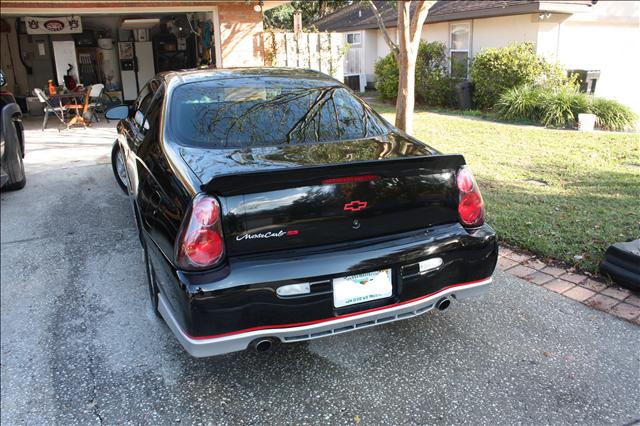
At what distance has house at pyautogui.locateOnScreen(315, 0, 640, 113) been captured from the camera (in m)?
13.5

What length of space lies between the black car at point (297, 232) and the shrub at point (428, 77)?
11956mm

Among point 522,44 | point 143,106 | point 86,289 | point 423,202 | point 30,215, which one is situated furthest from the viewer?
point 522,44

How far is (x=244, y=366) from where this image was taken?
310 cm

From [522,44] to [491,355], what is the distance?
11825mm

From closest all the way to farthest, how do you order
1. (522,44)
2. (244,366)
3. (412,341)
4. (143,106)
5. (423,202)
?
(423,202) → (244,366) → (412,341) → (143,106) → (522,44)

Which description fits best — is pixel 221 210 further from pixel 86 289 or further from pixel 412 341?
pixel 86 289

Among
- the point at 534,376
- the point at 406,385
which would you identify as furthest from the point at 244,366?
the point at 534,376

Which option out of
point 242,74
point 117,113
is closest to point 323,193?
point 242,74

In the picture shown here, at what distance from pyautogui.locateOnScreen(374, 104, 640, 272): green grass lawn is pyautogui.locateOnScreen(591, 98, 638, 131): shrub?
2.89ft

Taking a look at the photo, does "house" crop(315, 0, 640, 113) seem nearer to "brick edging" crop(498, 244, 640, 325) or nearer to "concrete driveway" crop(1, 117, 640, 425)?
"brick edging" crop(498, 244, 640, 325)

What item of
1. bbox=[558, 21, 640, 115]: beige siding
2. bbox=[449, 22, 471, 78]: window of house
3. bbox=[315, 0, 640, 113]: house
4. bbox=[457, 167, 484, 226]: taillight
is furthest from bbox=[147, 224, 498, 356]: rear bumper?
→ bbox=[558, 21, 640, 115]: beige siding

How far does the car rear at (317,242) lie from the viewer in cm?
254

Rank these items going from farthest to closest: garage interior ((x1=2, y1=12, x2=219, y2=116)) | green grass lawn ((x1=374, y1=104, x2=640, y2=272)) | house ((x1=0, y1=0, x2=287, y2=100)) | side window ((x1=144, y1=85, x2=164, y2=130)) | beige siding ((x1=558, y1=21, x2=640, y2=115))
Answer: garage interior ((x1=2, y1=12, x2=219, y2=116)) → beige siding ((x1=558, y1=21, x2=640, y2=115)) → house ((x1=0, y1=0, x2=287, y2=100)) → green grass lawn ((x1=374, y1=104, x2=640, y2=272)) → side window ((x1=144, y1=85, x2=164, y2=130))

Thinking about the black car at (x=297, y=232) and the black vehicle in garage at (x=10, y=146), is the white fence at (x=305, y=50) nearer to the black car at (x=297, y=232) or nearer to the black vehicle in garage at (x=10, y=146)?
the black vehicle in garage at (x=10, y=146)
